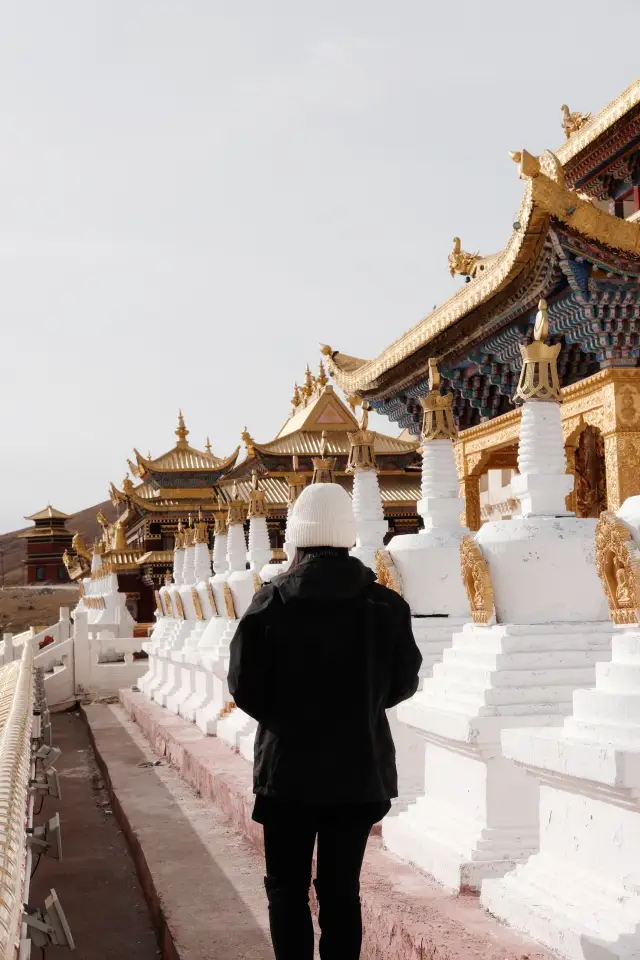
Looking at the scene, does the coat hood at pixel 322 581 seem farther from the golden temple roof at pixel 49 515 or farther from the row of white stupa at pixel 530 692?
the golden temple roof at pixel 49 515

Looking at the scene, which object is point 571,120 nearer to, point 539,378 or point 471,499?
point 471,499

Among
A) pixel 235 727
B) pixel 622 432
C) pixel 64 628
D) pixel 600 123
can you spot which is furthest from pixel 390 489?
pixel 622 432

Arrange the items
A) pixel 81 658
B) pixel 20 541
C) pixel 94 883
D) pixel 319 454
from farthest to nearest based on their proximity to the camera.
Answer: pixel 20 541
pixel 319 454
pixel 81 658
pixel 94 883

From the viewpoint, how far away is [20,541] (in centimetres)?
11656

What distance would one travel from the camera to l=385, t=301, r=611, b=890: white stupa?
455 cm

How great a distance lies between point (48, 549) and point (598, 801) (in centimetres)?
7731

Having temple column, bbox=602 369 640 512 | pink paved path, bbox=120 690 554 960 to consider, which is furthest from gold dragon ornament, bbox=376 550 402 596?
temple column, bbox=602 369 640 512

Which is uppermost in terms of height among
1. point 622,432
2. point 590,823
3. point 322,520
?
point 622,432

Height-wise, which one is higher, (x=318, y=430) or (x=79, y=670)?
(x=318, y=430)

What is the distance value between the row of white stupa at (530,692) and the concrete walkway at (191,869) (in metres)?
0.91

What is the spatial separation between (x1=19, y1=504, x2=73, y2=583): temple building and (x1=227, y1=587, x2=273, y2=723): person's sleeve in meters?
76.4

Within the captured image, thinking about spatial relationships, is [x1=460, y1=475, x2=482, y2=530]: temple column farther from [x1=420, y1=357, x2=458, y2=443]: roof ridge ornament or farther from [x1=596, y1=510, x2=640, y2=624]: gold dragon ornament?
[x1=596, y1=510, x2=640, y2=624]: gold dragon ornament

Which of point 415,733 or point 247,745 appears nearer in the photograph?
point 415,733

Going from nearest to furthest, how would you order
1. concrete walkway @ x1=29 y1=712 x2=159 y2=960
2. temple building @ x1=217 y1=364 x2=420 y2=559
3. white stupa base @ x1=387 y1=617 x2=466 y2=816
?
white stupa base @ x1=387 y1=617 x2=466 y2=816 < concrete walkway @ x1=29 y1=712 x2=159 y2=960 < temple building @ x1=217 y1=364 x2=420 y2=559
